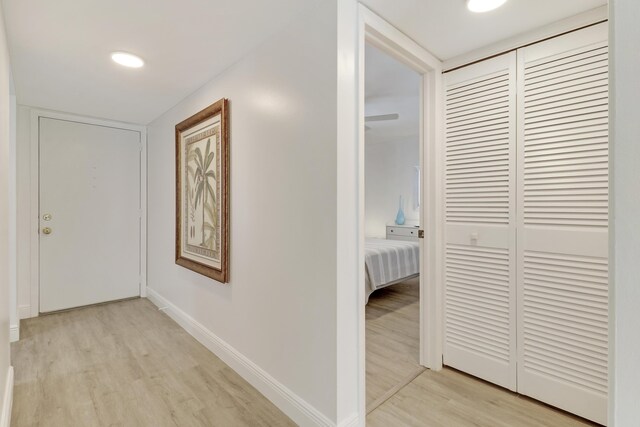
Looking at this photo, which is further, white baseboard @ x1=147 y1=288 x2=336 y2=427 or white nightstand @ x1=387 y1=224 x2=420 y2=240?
white nightstand @ x1=387 y1=224 x2=420 y2=240

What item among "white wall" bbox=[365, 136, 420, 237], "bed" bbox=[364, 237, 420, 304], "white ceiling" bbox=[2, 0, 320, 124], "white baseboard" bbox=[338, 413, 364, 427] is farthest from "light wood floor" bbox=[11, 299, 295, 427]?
"white wall" bbox=[365, 136, 420, 237]

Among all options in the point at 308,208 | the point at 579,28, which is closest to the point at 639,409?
the point at 308,208

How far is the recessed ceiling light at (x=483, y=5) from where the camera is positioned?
145 cm

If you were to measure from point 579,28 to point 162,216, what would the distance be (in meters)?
3.68

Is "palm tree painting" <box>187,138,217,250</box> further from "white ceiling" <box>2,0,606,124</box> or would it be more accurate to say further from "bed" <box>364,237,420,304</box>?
"bed" <box>364,237,420,304</box>

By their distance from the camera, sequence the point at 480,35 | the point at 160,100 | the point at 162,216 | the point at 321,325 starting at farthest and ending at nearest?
the point at 162,216, the point at 160,100, the point at 480,35, the point at 321,325

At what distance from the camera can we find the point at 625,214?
1.86ft

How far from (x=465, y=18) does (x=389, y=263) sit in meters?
2.69

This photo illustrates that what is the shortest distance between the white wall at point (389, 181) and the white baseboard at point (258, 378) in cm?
420

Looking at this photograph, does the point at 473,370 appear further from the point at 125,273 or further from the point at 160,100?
the point at 125,273

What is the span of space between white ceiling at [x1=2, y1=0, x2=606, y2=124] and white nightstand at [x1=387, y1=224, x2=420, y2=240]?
12.4 ft

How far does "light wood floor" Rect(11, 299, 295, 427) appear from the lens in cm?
165

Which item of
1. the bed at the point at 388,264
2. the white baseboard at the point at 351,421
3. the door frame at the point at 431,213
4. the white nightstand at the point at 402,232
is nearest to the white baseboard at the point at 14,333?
the white baseboard at the point at 351,421

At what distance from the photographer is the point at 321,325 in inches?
58.0
